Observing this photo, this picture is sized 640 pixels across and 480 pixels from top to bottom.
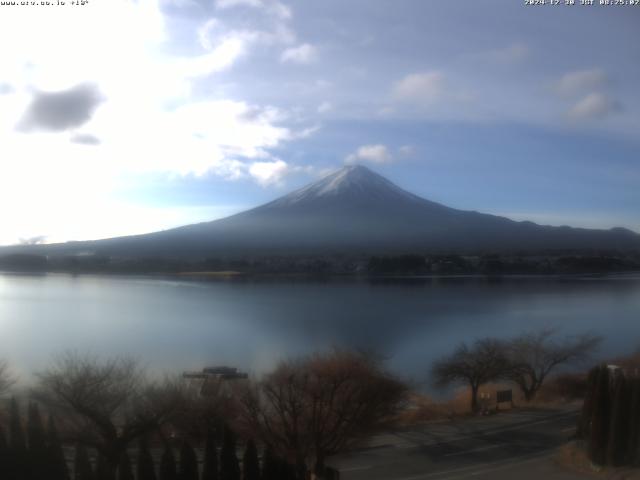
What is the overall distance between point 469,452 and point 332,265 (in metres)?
15.6

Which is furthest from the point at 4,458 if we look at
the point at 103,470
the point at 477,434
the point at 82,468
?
the point at 477,434

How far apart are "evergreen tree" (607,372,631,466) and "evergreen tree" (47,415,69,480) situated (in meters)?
4.38

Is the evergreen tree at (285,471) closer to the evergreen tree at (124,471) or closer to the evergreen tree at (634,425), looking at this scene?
the evergreen tree at (124,471)

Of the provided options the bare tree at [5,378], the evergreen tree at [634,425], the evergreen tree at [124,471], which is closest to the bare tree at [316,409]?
the evergreen tree at [124,471]

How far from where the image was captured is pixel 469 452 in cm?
641

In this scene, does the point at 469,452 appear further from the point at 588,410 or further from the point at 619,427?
the point at 619,427

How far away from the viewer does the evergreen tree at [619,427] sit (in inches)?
221

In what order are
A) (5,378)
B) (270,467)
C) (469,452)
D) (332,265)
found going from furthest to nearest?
(332,265), (5,378), (469,452), (270,467)

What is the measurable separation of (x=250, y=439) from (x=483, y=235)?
2987 centimetres

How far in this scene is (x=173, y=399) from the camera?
5848 mm

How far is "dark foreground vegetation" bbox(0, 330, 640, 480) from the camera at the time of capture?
4641 millimetres

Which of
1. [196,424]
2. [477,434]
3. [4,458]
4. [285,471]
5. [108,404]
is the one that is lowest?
[477,434]

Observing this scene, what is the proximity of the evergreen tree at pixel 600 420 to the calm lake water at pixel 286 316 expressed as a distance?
11.7 ft

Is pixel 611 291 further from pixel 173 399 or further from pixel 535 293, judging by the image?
pixel 173 399
